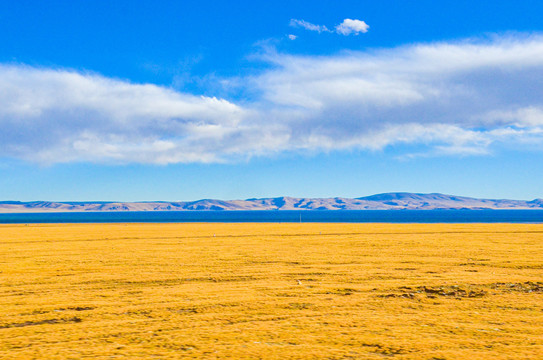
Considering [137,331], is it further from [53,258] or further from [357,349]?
A: [53,258]

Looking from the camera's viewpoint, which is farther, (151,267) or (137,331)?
(151,267)

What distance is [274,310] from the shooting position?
447 inches

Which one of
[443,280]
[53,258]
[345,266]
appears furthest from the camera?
[53,258]

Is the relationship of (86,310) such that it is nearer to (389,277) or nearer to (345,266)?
(389,277)

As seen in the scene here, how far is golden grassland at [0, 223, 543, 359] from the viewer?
27.1 feet

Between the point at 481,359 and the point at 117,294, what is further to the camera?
the point at 117,294

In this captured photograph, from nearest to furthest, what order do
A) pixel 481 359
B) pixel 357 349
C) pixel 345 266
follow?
pixel 481 359
pixel 357 349
pixel 345 266

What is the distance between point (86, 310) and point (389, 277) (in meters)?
10.1

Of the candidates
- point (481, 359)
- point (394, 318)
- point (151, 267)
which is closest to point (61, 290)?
point (151, 267)

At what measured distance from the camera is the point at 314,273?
710 inches

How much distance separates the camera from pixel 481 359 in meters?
7.60

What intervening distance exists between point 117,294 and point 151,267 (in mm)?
6475

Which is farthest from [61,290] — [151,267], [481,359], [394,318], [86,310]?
[481,359]

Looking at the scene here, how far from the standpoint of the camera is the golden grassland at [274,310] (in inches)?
325
